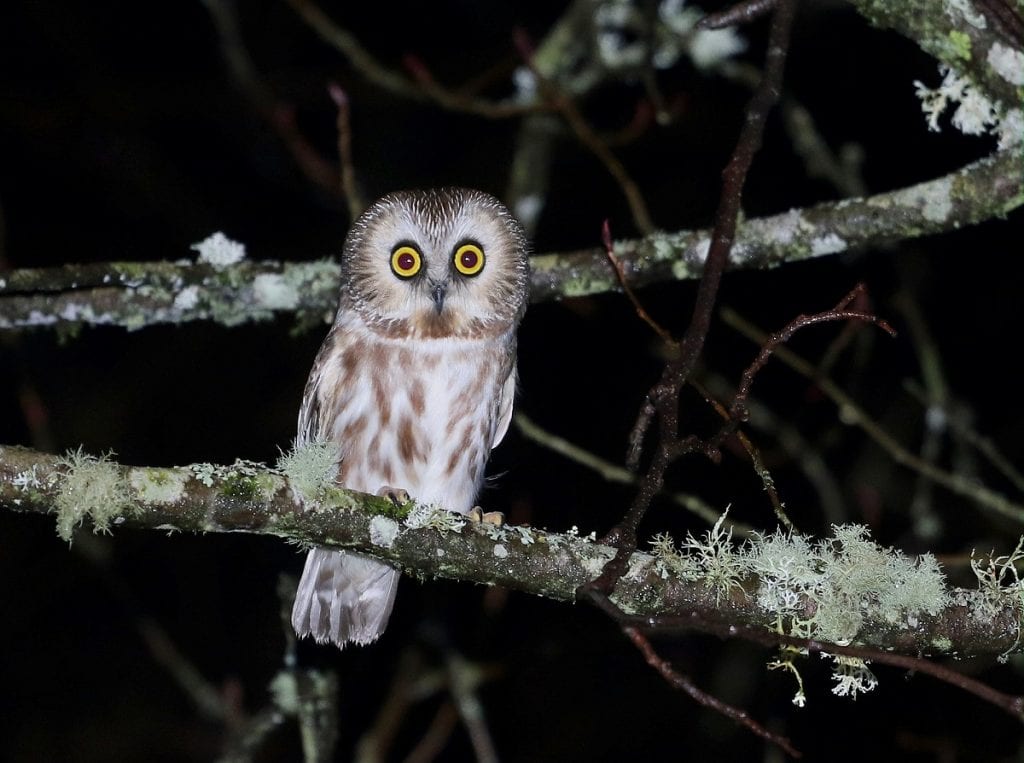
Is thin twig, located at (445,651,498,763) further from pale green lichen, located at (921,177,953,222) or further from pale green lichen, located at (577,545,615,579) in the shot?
pale green lichen, located at (921,177,953,222)

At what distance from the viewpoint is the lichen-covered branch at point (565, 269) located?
150 inches

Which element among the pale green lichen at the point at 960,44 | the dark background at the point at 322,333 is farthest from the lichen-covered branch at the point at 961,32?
the dark background at the point at 322,333

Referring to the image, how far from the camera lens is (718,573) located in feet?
10.4

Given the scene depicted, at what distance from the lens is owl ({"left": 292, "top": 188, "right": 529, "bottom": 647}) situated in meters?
4.47

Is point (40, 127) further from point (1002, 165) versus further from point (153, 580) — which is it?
point (1002, 165)

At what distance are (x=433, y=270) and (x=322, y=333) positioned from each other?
4267 mm

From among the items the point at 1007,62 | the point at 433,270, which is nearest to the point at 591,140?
the point at 433,270

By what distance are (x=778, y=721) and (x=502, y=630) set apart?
67.7 inches

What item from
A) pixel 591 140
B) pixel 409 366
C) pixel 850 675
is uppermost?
pixel 591 140

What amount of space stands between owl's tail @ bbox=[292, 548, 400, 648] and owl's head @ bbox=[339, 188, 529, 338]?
35.9 inches

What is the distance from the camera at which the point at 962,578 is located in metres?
6.48

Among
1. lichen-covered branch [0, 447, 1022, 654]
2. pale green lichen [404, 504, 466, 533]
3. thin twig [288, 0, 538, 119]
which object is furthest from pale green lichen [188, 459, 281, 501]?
thin twig [288, 0, 538, 119]

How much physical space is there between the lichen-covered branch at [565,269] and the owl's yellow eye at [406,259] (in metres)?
0.24

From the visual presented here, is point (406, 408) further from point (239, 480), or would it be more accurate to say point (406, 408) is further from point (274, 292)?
point (239, 480)
